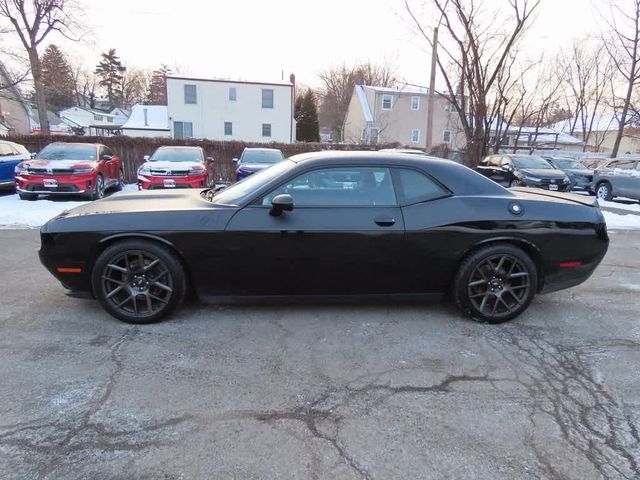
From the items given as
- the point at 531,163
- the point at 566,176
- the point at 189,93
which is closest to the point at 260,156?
the point at 531,163

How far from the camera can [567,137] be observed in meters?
47.0

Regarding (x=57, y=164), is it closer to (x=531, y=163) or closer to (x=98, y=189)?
(x=98, y=189)

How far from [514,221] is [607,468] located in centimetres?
214

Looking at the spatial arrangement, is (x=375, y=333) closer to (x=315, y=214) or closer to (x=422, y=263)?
(x=422, y=263)

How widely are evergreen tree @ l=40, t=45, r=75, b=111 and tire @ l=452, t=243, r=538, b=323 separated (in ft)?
82.5

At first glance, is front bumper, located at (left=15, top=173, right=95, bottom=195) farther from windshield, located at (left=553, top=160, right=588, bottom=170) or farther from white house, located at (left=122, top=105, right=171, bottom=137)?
white house, located at (left=122, top=105, right=171, bottom=137)

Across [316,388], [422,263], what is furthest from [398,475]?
[422,263]

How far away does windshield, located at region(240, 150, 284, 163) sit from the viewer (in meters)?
13.6

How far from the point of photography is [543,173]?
14.5 metres

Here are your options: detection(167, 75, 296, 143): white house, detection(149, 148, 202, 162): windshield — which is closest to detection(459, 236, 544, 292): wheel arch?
detection(149, 148, 202, 162): windshield

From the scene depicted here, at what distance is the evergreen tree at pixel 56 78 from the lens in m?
25.9

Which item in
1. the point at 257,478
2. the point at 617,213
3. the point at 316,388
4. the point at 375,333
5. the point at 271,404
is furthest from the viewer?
the point at 617,213

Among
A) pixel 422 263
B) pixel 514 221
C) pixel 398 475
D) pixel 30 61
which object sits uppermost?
pixel 30 61

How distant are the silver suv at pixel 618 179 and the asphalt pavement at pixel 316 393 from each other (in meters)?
12.2
